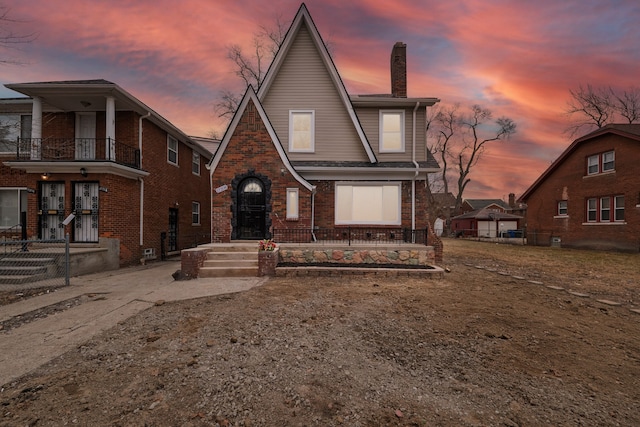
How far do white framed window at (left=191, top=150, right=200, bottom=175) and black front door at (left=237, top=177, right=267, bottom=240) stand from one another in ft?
28.7

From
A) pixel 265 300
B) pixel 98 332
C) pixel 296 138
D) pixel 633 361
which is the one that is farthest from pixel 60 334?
pixel 296 138

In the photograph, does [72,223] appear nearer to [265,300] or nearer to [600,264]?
[265,300]

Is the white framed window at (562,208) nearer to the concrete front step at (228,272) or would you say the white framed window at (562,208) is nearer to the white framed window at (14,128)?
the concrete front step at (228,272)

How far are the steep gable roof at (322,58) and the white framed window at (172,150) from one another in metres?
6.40

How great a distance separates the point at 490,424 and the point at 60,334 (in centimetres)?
637

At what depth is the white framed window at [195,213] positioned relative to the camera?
1828cm

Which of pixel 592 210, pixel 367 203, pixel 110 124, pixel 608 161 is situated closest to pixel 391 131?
pixel 367 203

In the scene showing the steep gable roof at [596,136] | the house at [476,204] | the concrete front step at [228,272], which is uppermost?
the steep gable roof at [596,136]

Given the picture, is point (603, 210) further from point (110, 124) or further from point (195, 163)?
point (110, 124)

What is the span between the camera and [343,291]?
7.29 metres

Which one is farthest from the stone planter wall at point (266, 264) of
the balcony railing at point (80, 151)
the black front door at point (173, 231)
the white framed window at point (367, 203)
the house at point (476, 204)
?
the house at point (476, 204)

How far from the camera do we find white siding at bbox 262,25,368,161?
43.3 ft

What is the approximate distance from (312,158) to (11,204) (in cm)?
1457

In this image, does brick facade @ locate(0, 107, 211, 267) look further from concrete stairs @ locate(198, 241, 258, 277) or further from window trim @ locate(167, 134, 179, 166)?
concrete stairs @ locate(198, 241, 258, 277)
